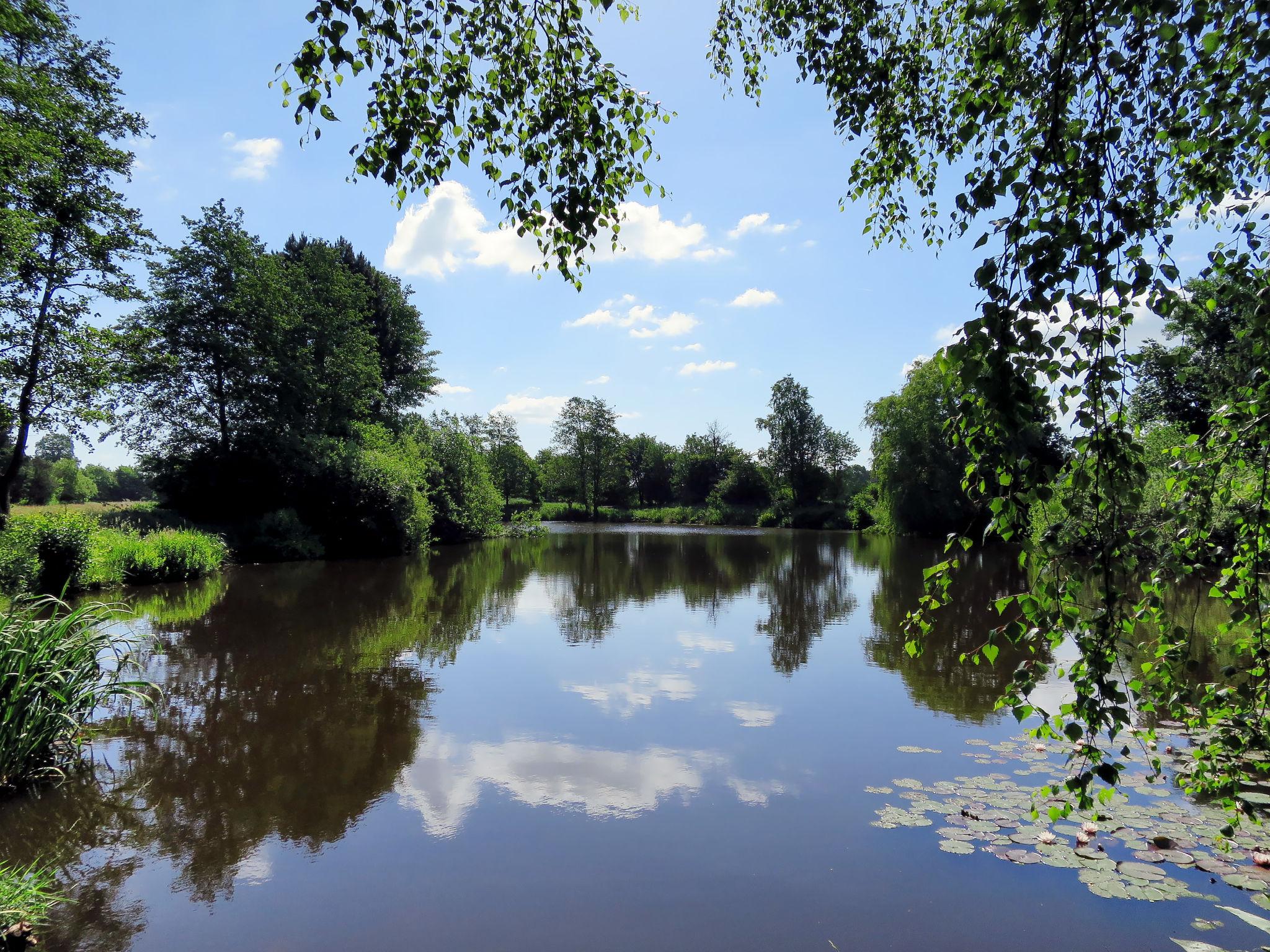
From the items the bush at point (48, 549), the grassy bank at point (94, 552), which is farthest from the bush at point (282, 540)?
the bush at point (48, 549)

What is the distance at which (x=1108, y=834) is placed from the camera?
4531mm

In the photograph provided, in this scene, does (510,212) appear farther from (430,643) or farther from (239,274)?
(239,274)

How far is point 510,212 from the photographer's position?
240 centimetres

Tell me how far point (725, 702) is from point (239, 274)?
22457 mm

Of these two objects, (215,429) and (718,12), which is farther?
(215,429)

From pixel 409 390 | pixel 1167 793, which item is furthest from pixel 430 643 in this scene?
pixel 409 390

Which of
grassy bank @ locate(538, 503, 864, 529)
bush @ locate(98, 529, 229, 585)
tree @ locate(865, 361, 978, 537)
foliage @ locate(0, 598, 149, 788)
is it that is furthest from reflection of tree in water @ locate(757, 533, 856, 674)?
grassy bank @ locate(538, 503, 864, 529)

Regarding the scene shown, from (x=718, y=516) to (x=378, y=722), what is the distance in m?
48.3

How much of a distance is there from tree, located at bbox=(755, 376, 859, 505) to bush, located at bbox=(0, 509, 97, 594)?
46026mm

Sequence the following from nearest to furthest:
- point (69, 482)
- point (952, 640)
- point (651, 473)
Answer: point (952, 640), point (69, 482), point (651, 473)

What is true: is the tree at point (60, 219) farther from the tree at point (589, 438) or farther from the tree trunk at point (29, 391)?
the tree at point (589, 438)

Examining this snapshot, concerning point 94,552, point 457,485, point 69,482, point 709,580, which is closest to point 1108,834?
point 709,580

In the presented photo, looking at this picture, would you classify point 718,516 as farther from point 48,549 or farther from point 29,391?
point 48,549

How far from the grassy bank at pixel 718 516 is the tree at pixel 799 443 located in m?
2.95
